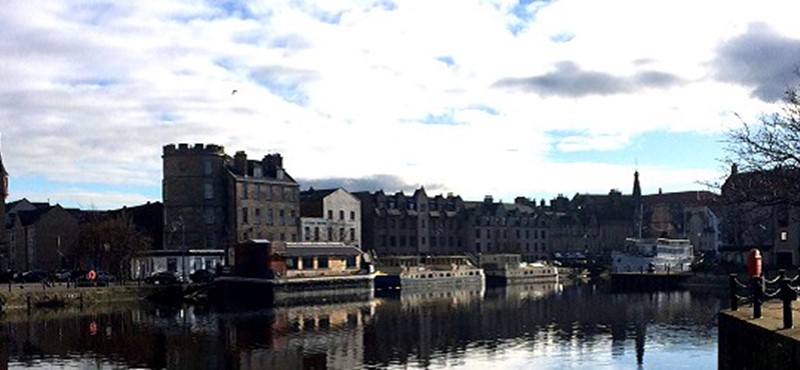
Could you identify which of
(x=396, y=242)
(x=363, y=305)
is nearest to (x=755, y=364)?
(x=363, y=305)

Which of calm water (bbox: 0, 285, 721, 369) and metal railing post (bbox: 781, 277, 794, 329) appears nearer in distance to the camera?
metal railing post (bbox: 781, 277, 794, 329)

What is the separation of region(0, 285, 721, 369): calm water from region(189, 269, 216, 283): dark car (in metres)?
14.3

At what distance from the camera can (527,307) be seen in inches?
2731

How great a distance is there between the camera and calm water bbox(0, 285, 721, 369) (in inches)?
1491

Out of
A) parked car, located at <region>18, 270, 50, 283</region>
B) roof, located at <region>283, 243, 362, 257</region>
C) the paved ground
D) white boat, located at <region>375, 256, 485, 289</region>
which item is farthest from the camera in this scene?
white boat, located at <region>375, 256, 485, 289</region>

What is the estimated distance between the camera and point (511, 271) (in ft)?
395

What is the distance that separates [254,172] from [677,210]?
93.6 m

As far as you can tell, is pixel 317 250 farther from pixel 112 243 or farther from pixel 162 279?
pixel 112 243

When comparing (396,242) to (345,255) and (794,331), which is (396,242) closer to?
(345,255)

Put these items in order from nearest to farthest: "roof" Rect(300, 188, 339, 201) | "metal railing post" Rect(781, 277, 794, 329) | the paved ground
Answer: the paved ground, "metal railing post" Rect(781, 277, 794, 329), "roof" Rect(300, 188, 339, 201)

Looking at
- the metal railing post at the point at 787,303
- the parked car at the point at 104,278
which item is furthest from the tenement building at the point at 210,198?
the metal railing post at the point at 787,303

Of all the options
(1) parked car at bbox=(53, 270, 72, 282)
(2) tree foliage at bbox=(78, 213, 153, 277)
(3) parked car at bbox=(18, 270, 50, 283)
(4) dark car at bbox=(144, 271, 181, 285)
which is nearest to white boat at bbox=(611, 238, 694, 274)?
(2) tree foliage at bbox=(78, 213, 153, 277)

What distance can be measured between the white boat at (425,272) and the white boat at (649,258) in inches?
762

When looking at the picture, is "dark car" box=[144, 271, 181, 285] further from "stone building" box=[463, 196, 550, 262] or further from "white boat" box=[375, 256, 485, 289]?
"stone building" box=[463, 196, 550, 262]
